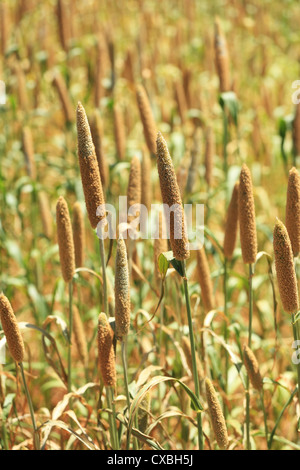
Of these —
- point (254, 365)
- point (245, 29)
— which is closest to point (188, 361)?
point (254, 365)

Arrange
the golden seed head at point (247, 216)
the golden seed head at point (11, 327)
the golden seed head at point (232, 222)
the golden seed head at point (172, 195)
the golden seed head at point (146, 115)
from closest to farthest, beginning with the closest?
the golden seed head at point (172, 195) < the golden seed head at point (11, 327) < the golden seed head at point (247, 216) < the golden seed head at point (232, 222) < the golden seed head at point (146, 115)

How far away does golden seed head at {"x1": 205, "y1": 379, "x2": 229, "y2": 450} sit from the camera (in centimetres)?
199

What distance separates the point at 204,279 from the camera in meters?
2.51

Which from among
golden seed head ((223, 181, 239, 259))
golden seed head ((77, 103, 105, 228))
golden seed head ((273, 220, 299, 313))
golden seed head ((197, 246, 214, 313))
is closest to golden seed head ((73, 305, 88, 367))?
golden seed head ((197, 246, 214, 313))

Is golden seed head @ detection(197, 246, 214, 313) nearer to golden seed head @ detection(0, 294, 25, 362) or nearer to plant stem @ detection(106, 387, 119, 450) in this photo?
plant stem @ detection(106, 387, 119, 450)

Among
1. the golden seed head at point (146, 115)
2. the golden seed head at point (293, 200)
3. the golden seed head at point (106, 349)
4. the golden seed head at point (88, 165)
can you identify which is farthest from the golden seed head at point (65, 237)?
the golden seed head at point (146, 115)

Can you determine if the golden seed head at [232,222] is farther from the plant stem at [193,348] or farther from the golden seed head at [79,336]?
the golden seed head at [79,336]

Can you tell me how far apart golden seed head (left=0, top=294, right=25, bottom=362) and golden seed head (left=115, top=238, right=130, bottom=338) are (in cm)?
33

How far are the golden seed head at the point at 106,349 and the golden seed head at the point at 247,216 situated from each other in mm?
556

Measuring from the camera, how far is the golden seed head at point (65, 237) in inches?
83.2

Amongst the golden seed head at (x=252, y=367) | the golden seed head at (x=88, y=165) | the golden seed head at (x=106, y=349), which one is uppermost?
the golden seed head at (x=88, y=165)

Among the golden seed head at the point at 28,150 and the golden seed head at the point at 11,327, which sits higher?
the golden seed head at the point at 28,150

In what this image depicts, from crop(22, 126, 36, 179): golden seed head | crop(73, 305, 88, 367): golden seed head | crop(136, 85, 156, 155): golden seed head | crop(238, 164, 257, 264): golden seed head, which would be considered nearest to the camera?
crop(238, 164, 257, 264): golden seed head

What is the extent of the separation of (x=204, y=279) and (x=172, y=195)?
0.80 metres
